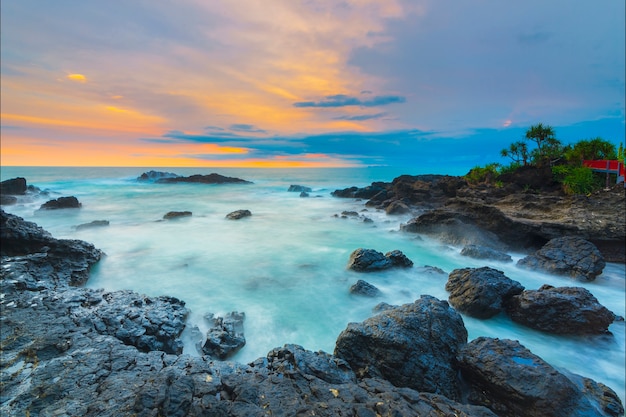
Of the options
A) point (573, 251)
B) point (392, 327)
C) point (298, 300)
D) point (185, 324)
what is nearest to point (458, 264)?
point (573, 251)

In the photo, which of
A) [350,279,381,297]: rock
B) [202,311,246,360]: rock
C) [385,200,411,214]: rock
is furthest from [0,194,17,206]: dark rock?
[350,279,381,297]: rock

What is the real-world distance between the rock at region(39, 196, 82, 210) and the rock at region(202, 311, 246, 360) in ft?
73.3

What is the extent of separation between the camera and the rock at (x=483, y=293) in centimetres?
667

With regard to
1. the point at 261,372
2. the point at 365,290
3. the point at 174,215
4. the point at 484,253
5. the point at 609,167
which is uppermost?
the point at 609,167

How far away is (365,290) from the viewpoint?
26.4 ft

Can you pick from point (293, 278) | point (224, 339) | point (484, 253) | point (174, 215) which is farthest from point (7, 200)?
point (484, 253)

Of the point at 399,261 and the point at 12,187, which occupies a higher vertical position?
the point at 12,187

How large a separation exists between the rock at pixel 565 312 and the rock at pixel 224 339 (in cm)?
595

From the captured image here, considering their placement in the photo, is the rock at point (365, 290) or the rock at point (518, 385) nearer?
the rock at point (518, 385)

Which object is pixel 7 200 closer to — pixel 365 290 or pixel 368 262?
pixel 368 262

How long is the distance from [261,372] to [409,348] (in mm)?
2091

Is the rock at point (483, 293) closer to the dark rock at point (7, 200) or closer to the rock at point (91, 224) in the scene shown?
the rock at point (91, 224)

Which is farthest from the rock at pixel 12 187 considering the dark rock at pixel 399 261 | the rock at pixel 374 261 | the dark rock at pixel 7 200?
the dark rock at pixel 399 261

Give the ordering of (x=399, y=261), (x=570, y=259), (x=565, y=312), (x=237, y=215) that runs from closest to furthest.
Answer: (x=565, y=312) < (x=570, y=259) < (x=399, y=261) < (x=237, y=215)
